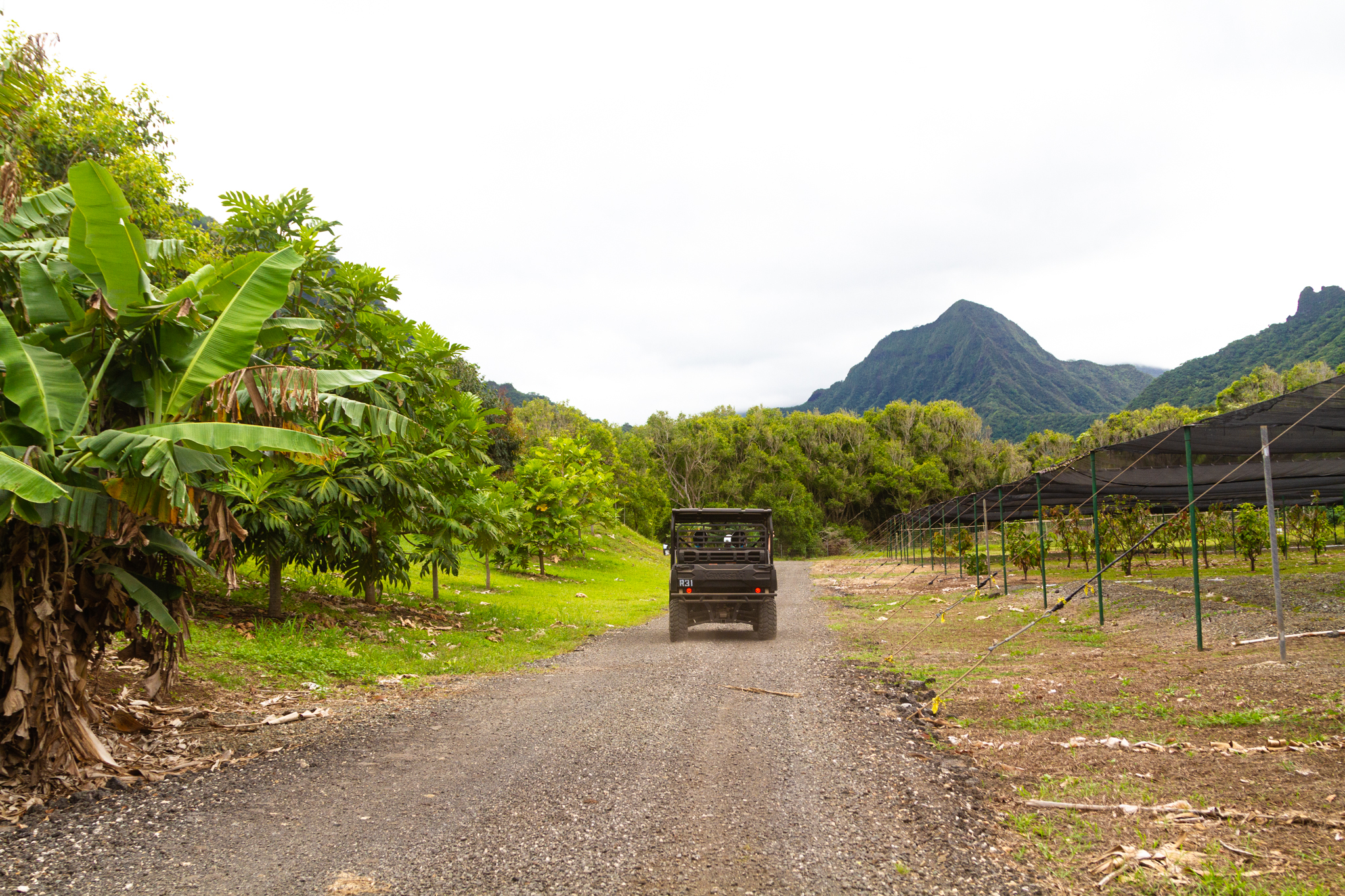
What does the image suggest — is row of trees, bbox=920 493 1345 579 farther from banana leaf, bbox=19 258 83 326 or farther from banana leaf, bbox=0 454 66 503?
banana leaf, bbox=0 454 66 503

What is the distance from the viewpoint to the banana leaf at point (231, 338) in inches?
223

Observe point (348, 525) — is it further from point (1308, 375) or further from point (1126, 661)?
point (1308, 375)

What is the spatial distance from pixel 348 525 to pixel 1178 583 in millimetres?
20463

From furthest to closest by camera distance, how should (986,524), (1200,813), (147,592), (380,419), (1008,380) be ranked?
(1008,380) → (986,524) → (380,419) → (147,592) → (1200,813)

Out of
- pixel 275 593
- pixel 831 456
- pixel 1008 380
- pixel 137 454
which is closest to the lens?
pixel 137 454

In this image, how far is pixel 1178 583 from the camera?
2011cm

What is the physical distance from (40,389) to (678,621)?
10006 millimetres

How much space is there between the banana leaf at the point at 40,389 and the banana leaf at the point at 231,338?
1.98 ft

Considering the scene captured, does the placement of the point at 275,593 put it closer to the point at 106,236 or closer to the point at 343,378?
the point at 343,378

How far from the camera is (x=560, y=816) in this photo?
4.56m

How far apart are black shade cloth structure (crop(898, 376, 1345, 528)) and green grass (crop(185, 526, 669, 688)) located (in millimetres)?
9597

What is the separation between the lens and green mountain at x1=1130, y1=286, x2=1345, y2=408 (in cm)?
7125

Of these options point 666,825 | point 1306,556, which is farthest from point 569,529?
point 1306,556

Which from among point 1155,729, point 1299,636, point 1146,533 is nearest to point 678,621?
point 1155,729
